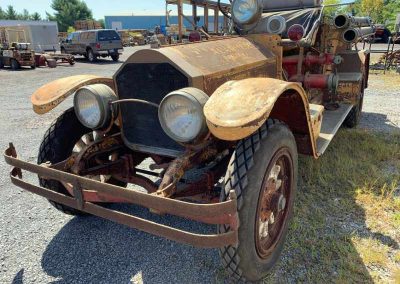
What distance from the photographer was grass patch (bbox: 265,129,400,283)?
2.32 meters

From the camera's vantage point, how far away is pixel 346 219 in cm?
292

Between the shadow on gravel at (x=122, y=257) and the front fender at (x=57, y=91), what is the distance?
110 centimetres

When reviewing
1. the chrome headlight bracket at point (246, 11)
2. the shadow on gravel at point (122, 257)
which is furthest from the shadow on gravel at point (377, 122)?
the shadow on gravel at point (122, 257)

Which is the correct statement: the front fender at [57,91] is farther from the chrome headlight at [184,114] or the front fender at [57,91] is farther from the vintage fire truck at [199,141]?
the chrome headlight at [184,114]

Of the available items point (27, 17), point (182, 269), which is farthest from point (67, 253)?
point (27, 17)

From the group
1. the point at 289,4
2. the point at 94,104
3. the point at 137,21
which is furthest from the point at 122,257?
the point at 137,21

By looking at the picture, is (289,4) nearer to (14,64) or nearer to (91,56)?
(14,64)

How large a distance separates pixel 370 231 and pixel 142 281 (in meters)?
1.85

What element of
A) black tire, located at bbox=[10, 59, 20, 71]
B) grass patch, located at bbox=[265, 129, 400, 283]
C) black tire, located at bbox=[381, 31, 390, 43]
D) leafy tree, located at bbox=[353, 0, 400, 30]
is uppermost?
leafy tree, located at bbox=[353, 0, 400, 30]

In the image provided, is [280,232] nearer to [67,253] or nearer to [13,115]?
[67,253]

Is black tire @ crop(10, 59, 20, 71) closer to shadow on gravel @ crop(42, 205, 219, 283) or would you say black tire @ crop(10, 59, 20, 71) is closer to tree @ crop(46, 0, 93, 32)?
shadow on gravel @ crop(42, 205, 219, 283)

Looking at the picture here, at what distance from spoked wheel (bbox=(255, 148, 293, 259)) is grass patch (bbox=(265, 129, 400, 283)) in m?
0.20

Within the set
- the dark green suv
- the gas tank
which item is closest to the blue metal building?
the dark green suv

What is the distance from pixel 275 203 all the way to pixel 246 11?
2138mm
